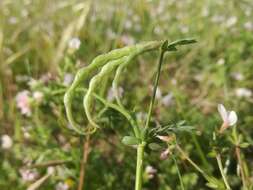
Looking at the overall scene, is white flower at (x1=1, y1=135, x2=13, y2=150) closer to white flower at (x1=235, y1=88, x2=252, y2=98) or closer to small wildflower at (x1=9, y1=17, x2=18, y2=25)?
white flower at (x1=235, y1=88, x2=252, y2=98)

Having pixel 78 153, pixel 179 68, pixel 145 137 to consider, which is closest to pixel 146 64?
pixel 179 68

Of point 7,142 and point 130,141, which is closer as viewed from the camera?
point 130,141

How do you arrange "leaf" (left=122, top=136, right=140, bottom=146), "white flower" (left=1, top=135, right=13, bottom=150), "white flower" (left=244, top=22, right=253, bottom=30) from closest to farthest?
"leaf" (left=122, top=136, right=140, bottom=146) → "white flower" (left=1, top=135, right=13, bottom=150) → "white flower" (left=244, top=22, right=253, bottom=30)

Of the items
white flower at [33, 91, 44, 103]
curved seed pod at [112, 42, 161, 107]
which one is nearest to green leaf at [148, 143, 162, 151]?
curved seed pod at [112, 42, 161, 107]

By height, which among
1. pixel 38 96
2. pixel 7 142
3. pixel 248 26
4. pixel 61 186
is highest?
pixel 248 26

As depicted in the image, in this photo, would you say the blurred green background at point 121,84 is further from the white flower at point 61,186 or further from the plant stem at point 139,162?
the plant stem at point 139,162

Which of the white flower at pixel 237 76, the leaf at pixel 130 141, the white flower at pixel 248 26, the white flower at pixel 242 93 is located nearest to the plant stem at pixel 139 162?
the leaf at pixel 130 141

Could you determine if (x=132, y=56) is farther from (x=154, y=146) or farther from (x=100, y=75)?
(x=154, y=146)

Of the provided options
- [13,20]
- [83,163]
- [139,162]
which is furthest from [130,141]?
[13,20]
